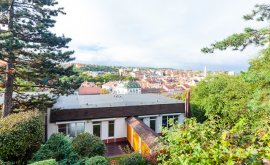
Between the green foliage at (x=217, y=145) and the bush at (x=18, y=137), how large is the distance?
6544 millimetres

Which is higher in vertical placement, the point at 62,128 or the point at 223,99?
the point at 223,99

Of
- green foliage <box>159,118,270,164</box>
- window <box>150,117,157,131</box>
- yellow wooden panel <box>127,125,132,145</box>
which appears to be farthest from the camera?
window <box>150,117,157,131</box>

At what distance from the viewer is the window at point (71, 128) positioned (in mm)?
15534

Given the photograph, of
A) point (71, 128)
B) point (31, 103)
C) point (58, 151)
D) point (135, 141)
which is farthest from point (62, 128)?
point (58, 151)

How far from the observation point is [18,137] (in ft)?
24.9

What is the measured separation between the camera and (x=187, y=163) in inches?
101

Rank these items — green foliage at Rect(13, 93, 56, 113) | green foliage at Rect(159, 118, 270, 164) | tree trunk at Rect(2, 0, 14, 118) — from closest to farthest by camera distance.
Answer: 1. green foliage at Rect(159, 118, 270, 164)
2. tree trunk at Rect(2, 0, 14, 118)
3. green foliage at Rect(13, 93, 56, 113)

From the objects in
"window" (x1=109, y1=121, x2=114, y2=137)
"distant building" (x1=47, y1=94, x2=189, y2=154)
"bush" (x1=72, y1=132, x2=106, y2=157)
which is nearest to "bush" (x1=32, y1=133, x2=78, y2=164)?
"bush" (x1=72, y1=132, x2=106, y2=157)

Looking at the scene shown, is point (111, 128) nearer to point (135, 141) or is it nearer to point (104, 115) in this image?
point (104, 115)

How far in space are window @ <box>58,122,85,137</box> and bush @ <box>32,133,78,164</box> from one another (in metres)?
7.16

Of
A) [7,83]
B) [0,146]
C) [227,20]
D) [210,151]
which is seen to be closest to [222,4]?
[227,20]

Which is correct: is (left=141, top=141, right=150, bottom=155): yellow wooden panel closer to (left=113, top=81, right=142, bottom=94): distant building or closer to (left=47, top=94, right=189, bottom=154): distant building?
(left=47, top=94, right=189, bottom=154): distant building

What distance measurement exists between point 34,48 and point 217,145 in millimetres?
12502

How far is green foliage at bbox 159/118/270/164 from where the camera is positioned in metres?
2.43
